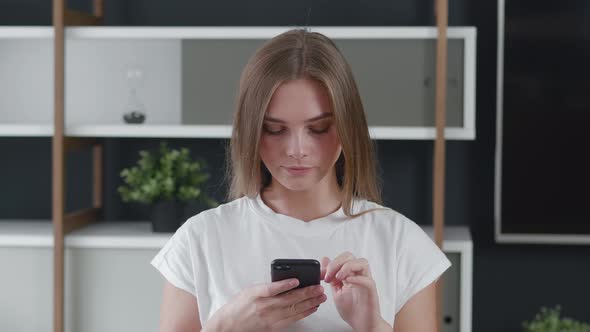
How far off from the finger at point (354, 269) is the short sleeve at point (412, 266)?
13cm

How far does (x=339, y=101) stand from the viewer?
1246 mm

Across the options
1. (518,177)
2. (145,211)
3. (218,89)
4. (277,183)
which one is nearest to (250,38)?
(218,89)

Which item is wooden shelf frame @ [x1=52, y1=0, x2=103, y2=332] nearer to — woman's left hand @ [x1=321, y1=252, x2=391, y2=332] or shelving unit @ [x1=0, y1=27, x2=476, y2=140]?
shelving unit @ [x1=0, y1=27, x2=476, y2=140]

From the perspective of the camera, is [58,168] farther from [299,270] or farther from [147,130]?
[299,270]

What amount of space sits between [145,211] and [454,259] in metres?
1.17

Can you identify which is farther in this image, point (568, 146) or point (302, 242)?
point (568, 146)

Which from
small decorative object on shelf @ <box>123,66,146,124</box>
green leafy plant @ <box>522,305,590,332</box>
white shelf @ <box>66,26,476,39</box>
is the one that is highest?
white shelf @ <box>66,26,476,39</box>

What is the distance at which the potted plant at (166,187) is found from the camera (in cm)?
300

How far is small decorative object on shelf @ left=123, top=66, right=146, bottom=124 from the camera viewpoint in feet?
10.0

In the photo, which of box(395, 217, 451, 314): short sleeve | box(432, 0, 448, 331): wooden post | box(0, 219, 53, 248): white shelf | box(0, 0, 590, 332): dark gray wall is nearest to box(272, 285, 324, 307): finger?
box(395, 217, 451, 314): short sleeve

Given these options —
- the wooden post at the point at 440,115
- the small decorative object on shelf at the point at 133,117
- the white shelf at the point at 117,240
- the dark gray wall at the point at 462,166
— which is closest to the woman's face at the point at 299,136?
the wooden post at the point at 440,115

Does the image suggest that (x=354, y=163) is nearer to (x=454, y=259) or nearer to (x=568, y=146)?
(x=454, y=259)

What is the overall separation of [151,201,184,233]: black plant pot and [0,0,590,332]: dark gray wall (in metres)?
0.34

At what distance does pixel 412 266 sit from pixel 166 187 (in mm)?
1767
